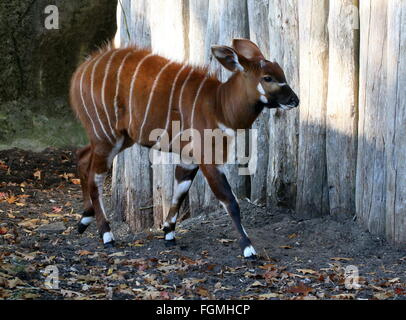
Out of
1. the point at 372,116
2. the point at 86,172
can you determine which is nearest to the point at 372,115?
the point at 372,116

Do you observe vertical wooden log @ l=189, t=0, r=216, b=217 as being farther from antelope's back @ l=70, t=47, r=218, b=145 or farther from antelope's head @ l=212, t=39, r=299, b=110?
antelope's head @ l=212, t=39, r=299, b=110

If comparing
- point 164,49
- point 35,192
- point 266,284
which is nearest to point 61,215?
point 35,192

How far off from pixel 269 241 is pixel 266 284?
3.69 feet

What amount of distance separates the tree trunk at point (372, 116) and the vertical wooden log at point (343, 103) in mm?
115

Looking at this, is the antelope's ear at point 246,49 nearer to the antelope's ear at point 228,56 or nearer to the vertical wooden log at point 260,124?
the antelope's ear at point 228,56

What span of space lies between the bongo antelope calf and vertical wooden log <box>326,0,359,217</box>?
74 cm

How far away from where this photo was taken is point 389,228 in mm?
6094

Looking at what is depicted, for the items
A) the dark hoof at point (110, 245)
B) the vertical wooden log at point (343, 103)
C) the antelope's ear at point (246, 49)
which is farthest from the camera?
the dark hoof at point (110, 245)

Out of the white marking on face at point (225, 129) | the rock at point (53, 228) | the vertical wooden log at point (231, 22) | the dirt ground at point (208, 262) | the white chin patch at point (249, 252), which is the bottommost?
the rock at point (53, 228)

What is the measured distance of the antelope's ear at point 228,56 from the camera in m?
5.95

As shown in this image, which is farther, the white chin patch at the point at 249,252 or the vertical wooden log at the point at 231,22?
the vertical wooden log at the point at 231,22

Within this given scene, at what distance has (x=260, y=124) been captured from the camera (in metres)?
7.11

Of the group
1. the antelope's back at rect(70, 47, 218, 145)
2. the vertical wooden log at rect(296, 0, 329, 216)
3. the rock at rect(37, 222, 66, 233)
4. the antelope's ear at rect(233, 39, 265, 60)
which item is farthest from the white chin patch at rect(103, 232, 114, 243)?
the antelope's ear at rect(233, 39, 265, 60)

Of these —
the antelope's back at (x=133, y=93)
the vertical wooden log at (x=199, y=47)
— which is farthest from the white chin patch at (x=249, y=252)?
the vertical wooden log at (x=199, y=47)
